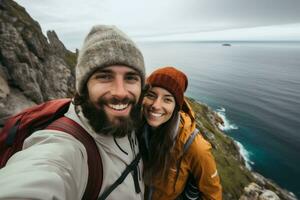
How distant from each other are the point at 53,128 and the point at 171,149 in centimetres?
304

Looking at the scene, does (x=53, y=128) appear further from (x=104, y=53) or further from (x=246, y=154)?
(x=246, y=154)

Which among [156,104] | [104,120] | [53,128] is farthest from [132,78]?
[156,104]

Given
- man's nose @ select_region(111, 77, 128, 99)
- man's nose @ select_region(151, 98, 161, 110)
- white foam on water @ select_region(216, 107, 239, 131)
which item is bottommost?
white foam on water @ select_region(216, 107, 239, 131)

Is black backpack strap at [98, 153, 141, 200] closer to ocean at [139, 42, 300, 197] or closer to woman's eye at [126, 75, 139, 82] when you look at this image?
woman's eye at [126, 75, 139, 82]

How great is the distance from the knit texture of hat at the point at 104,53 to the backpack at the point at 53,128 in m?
0.78

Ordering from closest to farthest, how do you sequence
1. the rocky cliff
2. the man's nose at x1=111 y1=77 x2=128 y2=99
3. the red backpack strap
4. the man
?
1. the man
2. the red backpack strap
3. the man's nose at x1=111 y1=77 x2=128 y2=99
4. the rocky cliff

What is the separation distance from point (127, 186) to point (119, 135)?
792 mm

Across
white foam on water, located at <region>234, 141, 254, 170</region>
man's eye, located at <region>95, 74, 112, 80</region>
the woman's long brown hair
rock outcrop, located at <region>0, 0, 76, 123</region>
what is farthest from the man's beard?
white foam on water, located at <region>234, 141, 254, 170</region>

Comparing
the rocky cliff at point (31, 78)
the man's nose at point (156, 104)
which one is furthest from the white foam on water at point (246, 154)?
the man's nose at point (156, 104)

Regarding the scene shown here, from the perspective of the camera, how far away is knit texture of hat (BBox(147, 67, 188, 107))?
16.6ft

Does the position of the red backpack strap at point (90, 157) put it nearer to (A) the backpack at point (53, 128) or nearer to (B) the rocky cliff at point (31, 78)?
(A) the backpack at point (53, 128)

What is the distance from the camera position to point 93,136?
272 cm

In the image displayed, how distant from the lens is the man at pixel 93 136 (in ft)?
5.87

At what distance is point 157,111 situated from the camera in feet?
16.3
